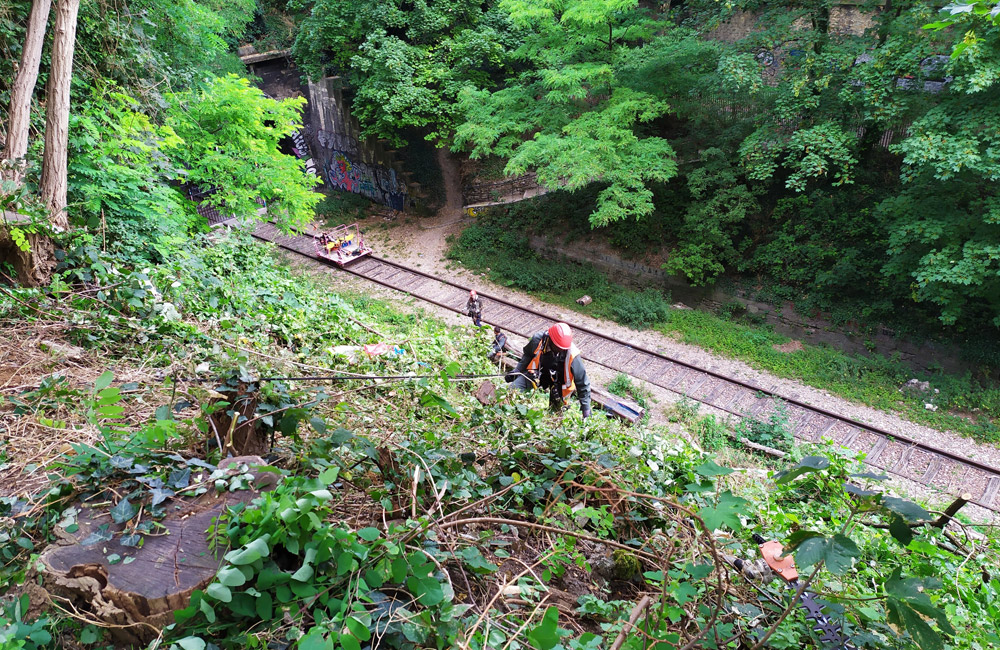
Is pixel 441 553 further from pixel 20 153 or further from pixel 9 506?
pixel 20 153

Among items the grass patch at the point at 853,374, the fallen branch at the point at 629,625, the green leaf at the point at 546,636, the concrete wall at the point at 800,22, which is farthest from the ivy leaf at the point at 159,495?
the concrete wall at the point at 800,22

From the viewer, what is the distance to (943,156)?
37.1 feet

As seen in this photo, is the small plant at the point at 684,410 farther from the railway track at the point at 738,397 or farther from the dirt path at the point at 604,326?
the railway track at the point at 738,397

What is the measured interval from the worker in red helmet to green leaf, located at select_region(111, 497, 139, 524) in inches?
180

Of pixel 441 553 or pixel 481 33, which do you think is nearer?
pixel 441 553

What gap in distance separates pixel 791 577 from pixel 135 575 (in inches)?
126

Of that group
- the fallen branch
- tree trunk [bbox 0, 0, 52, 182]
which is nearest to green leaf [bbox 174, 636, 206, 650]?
the fallen branch

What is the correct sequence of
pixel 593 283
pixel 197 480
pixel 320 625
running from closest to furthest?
pixel 320 625 → pixel 197 480 → pixel 593 283

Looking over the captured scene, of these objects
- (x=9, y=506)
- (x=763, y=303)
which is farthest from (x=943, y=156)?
(x=9, y=506)

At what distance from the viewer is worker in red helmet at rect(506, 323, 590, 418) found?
22.5ft

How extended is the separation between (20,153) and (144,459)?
646 cm

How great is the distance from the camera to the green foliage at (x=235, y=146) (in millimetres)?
11328

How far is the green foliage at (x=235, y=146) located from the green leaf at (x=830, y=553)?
457 inches

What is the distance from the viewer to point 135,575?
235cm
